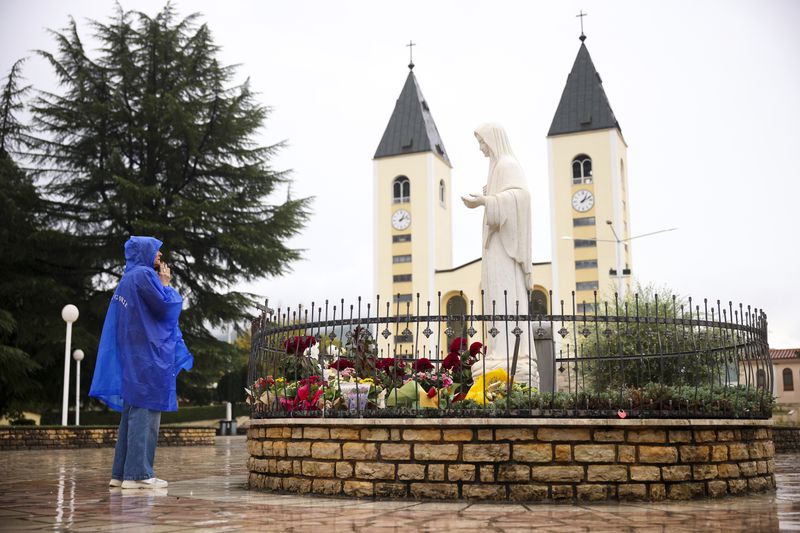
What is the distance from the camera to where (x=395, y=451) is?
20.9 ft

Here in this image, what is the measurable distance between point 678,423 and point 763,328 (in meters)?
2.41

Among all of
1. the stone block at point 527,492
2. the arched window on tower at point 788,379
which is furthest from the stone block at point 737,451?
the arched window on tower at point 788,379

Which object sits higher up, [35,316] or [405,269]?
[405,269]

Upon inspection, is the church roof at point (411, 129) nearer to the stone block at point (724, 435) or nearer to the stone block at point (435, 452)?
the stone block at point (724, 435)

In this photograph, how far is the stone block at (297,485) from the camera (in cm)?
675

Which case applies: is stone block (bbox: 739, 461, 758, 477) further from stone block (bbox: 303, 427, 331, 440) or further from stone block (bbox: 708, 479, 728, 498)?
stone block (bbox: 303, 427, 331, 440)

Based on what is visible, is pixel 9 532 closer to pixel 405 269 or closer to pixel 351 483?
pixel 351 483

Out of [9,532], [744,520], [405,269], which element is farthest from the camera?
[405,269]

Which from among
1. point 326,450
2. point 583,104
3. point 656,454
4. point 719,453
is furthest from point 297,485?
point 583,104

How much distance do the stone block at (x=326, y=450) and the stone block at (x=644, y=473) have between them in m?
2.39

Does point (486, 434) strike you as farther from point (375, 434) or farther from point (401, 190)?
point (401, 190)

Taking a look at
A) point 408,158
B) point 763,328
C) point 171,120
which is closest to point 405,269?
point 408,158

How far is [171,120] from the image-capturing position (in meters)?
24.9

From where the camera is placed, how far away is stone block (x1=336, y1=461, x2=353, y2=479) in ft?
21.3
